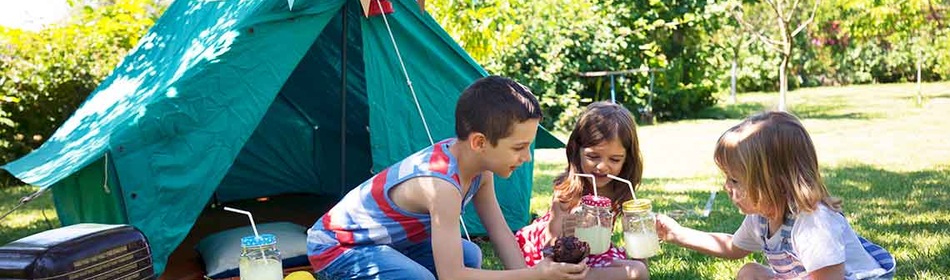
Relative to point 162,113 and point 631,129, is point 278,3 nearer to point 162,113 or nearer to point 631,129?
point 162,113

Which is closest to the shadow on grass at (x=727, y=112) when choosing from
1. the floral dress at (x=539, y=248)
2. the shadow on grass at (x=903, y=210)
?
the shadow on grass at (x=903, y=210)

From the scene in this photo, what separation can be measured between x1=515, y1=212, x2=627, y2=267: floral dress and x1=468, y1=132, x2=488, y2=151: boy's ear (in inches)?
25.9

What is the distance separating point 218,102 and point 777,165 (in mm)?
2285

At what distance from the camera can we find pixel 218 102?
3.86 m

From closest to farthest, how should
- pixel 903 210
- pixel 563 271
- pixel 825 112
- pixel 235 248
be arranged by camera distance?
pixel 563 271
pixel 235 248
pixel 903 210
pixel 825 112

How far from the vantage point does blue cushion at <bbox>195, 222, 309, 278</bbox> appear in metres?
3.94

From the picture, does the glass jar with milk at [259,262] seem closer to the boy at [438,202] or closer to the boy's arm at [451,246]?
the boy at [438,202]

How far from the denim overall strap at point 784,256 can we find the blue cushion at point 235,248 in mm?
2079

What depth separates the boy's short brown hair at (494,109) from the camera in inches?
104

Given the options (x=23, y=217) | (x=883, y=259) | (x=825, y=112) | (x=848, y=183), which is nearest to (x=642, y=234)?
(x=883, y=259)

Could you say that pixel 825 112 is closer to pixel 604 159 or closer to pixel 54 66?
pixel 54 66

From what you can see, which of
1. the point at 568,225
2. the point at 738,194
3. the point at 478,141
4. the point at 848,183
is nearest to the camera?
the point at 738,194

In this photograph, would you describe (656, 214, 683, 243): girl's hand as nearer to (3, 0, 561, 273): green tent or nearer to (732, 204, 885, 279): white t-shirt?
(732, 204, 885, 279): white t-shirt

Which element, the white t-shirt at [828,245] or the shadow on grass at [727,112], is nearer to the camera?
the white t-shirt at [828,245]
